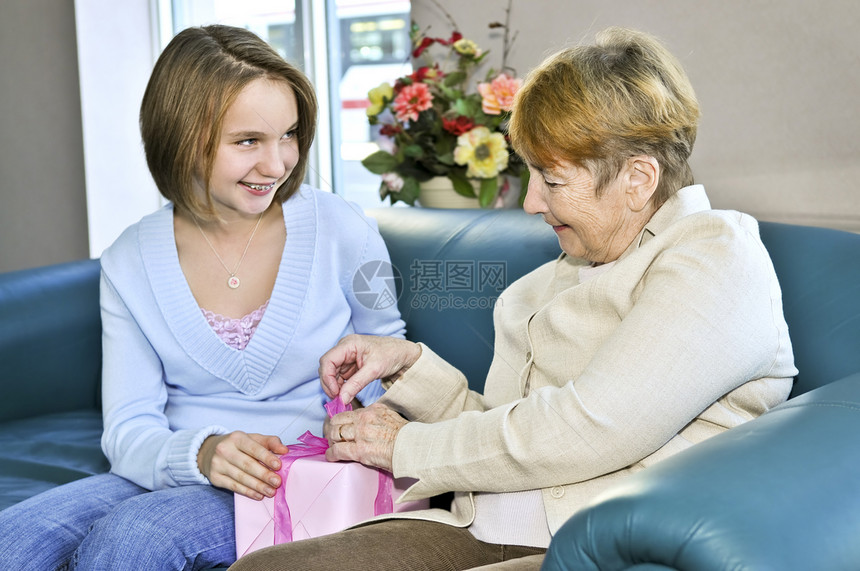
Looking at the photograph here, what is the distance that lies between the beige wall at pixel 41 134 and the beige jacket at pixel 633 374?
2740 mm

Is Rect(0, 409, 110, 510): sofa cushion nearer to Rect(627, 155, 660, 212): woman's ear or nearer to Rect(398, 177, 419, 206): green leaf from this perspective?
Rect(398, 177, 419, 206): green leaf

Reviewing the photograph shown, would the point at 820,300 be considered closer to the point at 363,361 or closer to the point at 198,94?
the point at 363,361

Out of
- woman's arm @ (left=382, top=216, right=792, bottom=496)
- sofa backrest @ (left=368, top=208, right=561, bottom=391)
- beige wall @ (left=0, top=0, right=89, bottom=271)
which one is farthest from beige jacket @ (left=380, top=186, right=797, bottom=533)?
beige wall @ (left=0, top=0, right=89, bottom=271)

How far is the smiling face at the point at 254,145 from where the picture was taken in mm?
1401

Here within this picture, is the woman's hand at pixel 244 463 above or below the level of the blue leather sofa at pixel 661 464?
below

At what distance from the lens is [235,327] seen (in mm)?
1461

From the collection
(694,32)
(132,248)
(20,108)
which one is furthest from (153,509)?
(20,108)

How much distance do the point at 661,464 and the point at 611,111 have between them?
49 centimetres

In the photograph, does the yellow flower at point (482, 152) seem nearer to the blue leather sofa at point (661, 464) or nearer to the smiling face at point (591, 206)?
the blue leather sofa at point (661, 464)

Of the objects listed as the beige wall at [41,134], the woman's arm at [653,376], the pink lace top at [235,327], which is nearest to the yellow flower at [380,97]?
the pink lace top at [235,327]

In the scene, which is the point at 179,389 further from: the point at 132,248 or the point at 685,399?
the point at 685,399

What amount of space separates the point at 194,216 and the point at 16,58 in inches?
94.2

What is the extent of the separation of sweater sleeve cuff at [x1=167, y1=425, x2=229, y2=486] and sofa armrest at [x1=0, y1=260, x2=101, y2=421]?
0.71 metres

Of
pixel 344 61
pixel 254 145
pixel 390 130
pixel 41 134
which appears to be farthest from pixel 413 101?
pixel 41 134
